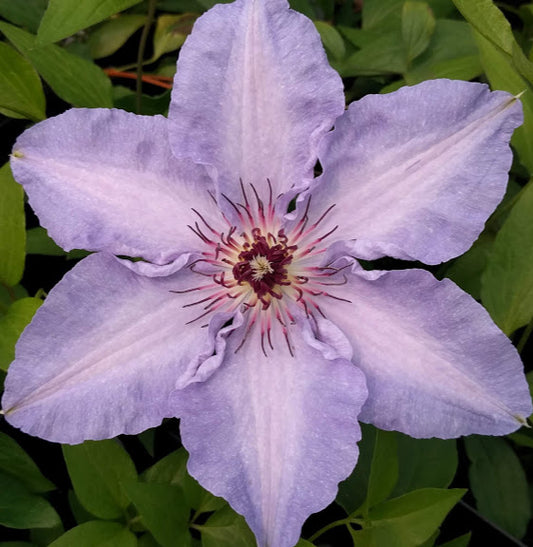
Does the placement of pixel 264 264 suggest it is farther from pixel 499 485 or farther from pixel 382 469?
pixel 499 485

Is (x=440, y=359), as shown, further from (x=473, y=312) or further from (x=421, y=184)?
(x=421, y=184)

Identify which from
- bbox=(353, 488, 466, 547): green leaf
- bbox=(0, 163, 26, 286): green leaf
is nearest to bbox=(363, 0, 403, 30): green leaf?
bbox=(0, 163, 26, 286): green leaf

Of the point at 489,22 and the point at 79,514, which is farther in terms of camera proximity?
the point at 79,514

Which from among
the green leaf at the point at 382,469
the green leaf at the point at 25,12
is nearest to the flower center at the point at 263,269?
the green leaf at the point at 382,469

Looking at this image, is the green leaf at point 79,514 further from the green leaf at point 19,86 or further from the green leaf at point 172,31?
the green leaf at point 172,31

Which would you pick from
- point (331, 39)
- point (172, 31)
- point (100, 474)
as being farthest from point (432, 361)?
point (172, 31)

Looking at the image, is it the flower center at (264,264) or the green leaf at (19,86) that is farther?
the green leaf at (19,86)

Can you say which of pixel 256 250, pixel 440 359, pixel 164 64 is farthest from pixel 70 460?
pixel 164 64
